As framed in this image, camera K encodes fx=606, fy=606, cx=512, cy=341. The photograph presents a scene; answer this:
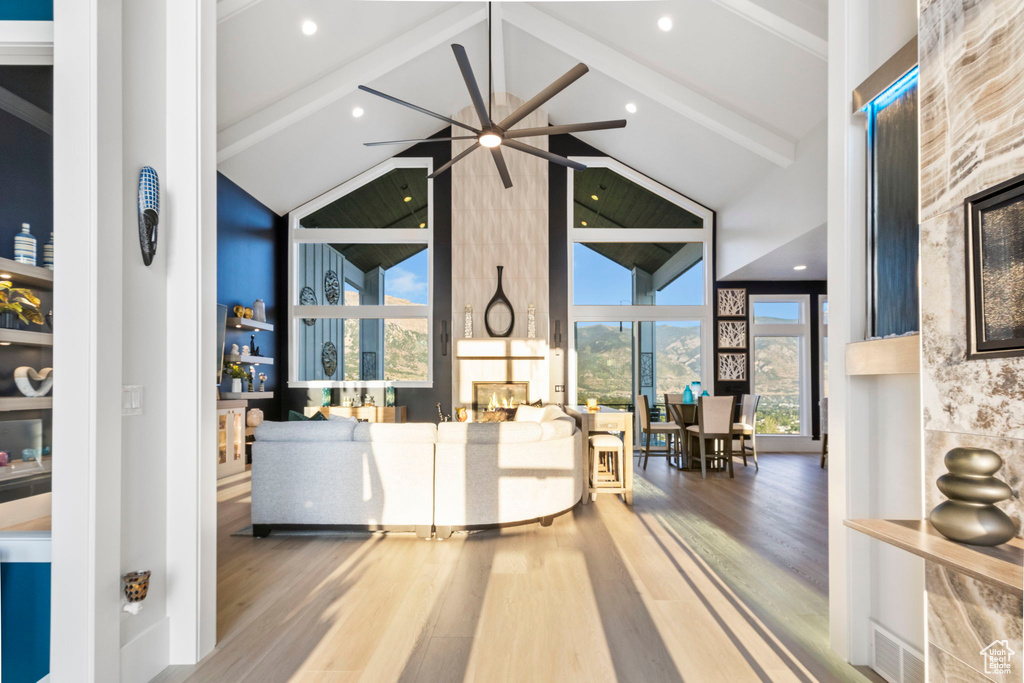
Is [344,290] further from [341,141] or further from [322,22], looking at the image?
[322,22]

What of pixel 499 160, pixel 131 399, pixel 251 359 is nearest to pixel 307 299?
pixel 251 359

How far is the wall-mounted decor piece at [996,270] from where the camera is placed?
→ 1478 millimetres

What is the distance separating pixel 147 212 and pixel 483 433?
256 cm

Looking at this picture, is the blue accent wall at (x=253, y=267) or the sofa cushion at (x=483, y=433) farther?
the blue accent wall at (x=253, y=267)

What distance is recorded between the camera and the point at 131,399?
7.20 ft

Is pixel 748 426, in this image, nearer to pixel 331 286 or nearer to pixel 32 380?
pixel 331 286

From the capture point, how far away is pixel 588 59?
23.5 ft

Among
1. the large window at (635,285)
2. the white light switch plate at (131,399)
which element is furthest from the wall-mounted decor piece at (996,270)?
the large window at (635,285)

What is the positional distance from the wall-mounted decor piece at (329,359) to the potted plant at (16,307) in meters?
7.36

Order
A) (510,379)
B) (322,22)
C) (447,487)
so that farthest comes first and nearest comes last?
(510,379), (322,22), (447,487)

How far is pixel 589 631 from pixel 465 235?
6.98 meters

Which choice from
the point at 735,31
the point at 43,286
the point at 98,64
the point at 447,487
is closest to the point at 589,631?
the point at 447,487

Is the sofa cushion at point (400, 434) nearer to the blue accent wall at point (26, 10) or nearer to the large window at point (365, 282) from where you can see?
the blue accent wall at point (26, 10)

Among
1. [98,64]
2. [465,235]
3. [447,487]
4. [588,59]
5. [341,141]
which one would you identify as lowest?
[447,487]
